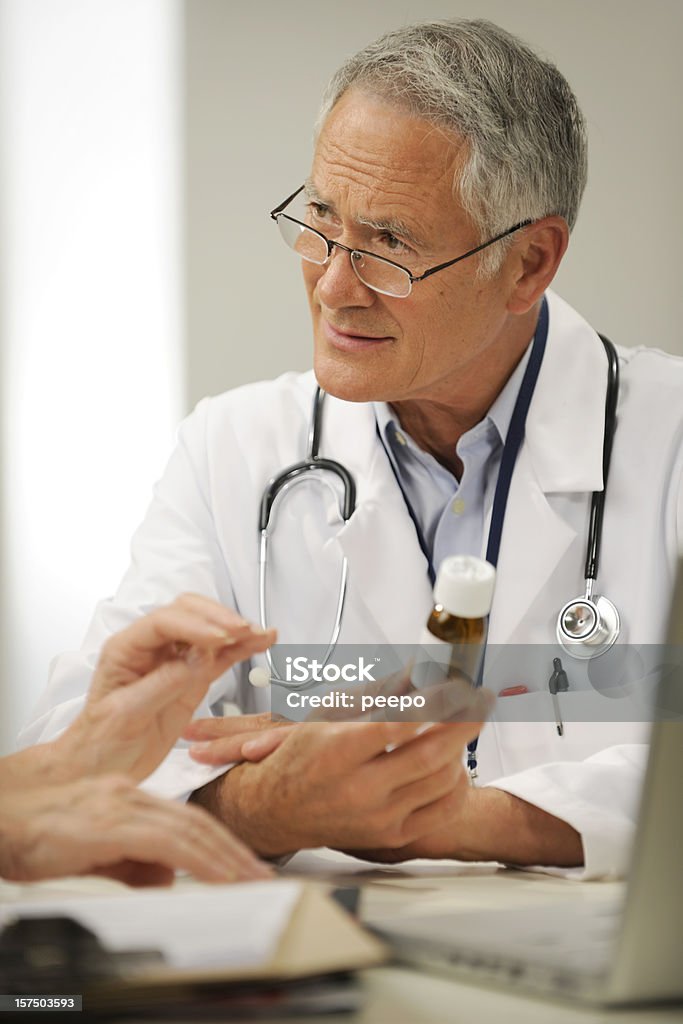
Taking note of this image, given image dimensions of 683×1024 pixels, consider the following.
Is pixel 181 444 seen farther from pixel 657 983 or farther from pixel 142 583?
pixel 657 983

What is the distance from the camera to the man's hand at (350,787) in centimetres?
66

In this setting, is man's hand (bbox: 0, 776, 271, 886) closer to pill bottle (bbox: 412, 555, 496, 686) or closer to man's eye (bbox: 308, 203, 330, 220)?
pill bottle (bbox: 412, 555, 496, 686)

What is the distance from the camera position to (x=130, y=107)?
4.73 ft

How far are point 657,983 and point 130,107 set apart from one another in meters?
1.28

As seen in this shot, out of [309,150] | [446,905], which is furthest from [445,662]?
[309,150]

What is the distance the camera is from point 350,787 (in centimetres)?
69

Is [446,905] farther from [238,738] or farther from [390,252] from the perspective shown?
[390,252]

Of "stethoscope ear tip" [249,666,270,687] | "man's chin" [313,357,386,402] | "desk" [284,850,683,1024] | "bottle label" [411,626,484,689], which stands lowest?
"desk" [284,850,683,1024]

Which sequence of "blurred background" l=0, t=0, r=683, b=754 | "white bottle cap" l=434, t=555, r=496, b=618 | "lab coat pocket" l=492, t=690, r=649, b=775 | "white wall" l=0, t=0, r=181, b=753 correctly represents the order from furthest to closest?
"white wall" l=0, t=0, r=181, b=753, "blurred background" l=0, t=0, r=683, b=754, "lab coat pocket" l=492, t=690, r=649, b=775, "white bottle cap" l=434, t=555, r=496, b=618

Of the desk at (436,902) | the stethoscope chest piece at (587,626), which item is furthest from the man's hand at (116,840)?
the stethoscope chest piece at (587,626)

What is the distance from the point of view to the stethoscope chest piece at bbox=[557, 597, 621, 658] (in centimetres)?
98

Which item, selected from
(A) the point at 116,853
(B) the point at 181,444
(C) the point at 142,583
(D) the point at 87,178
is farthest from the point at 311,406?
(A) the point at 116,853

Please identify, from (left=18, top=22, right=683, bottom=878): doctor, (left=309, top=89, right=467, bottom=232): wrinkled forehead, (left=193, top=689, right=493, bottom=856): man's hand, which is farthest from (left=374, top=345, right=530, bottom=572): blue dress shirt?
(left=193, top=689, right=493, bottom=856): man's hand

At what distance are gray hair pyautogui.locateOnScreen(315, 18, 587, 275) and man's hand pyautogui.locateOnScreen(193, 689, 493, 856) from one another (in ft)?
1.88
